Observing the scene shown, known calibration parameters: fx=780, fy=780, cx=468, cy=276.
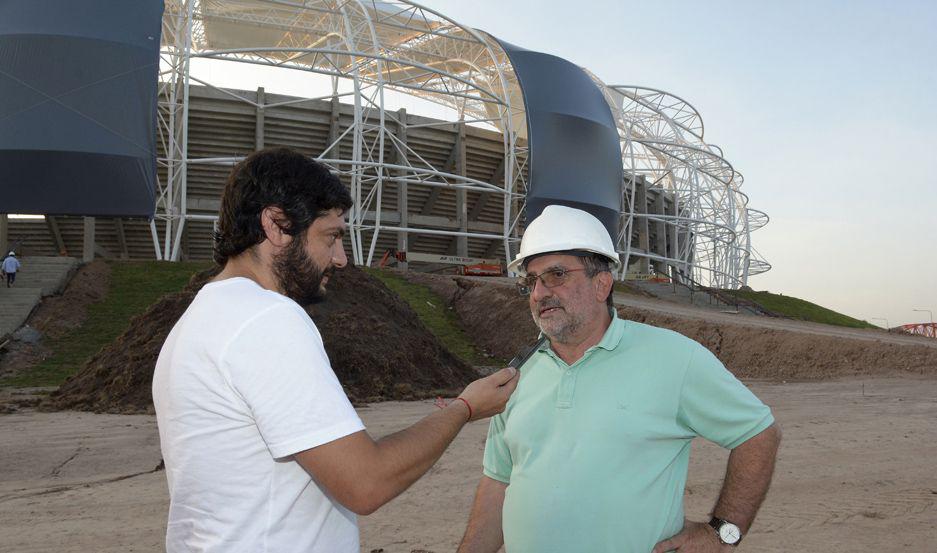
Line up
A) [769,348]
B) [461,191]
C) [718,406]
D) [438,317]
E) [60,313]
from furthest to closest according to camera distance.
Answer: [461,191], [438,317], [60,313], [769,348], [718,406]

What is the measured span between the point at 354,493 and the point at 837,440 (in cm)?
732

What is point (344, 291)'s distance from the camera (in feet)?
50.0

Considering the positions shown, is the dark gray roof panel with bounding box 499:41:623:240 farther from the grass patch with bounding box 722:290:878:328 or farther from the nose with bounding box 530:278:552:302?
the nose with bounding box 530:278:552:302

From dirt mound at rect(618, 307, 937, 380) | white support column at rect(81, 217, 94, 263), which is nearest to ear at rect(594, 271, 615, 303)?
dirt mound at rect(618, 307, 937, 380)

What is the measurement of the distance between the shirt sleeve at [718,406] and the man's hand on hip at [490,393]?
1.86 ft

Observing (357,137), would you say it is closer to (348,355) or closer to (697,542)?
(348,355)

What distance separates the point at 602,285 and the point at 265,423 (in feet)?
4.61

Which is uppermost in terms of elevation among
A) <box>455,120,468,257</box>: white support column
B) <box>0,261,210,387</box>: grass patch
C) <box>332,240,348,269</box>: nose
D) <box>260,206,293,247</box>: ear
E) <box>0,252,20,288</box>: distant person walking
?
<box>455,120,468,257</box>: white support column

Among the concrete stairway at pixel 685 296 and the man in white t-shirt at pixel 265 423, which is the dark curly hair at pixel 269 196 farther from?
the concrete stairway at pixel 685 296

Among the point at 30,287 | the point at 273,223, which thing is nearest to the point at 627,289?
the point at 30,287

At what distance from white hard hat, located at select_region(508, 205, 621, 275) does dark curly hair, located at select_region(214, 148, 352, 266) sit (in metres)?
0.87

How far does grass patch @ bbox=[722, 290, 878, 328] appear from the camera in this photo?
33219mm

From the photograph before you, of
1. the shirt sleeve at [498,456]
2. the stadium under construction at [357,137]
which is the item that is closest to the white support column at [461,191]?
the stadium under construction at [357,137]

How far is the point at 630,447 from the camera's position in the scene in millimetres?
2342
